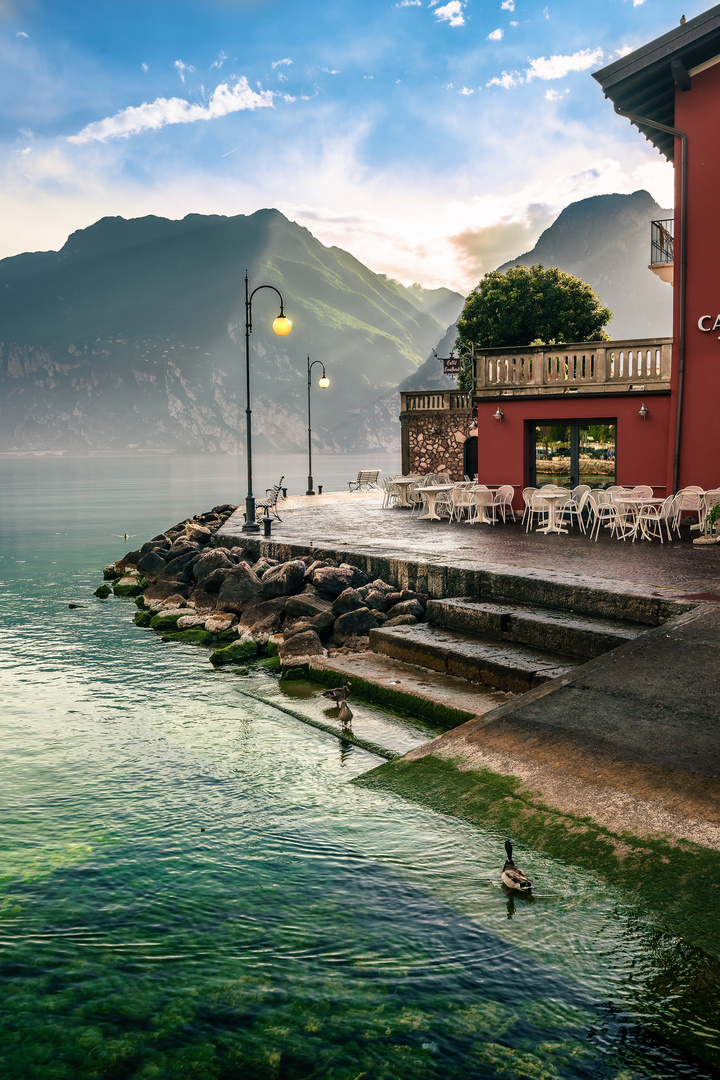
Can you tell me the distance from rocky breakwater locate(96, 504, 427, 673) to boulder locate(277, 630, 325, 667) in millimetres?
13

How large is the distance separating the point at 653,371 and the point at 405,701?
1255cm

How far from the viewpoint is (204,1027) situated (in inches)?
151

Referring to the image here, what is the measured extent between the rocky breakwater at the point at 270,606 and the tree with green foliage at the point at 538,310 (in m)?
28.9

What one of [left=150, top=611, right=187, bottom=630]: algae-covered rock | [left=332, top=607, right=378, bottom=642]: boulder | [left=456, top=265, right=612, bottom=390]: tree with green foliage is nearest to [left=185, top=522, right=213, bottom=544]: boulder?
[left=150, top=611, right=187, bottom=630]: algae-covered rock

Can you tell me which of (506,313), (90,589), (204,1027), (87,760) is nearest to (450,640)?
(87,760)

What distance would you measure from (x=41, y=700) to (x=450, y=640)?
538cm

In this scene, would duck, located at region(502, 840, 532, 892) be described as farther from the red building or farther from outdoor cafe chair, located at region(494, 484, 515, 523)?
outdoor cafe chair, located at region(494, 484, 515, 523)

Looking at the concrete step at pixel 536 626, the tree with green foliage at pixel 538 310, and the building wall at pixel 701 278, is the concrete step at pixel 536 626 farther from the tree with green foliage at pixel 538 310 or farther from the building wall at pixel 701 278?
the tree with green foliage at pixel 538 310

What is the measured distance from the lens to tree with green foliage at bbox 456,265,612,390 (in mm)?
43125

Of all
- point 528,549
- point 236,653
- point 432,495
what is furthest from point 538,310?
point 236,653

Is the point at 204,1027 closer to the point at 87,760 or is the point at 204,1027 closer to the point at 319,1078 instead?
the point at 319,1078

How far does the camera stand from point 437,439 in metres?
A: 33.2

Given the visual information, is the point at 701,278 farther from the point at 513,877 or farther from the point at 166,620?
the point at 513,877

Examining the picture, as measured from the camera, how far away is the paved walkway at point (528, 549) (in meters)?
10.1
